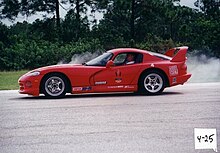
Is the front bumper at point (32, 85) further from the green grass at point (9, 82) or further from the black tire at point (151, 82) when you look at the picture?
the green grass at point (9, 82)

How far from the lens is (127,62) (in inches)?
422

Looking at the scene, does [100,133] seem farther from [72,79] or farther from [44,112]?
[72,79]

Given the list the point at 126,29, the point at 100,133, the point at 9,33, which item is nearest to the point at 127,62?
the point at 100,133

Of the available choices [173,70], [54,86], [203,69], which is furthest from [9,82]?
[203,69]

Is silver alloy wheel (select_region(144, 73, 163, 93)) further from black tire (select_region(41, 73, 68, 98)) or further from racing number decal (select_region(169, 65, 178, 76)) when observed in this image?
black tire (select_region(41, 73, 68, 98))

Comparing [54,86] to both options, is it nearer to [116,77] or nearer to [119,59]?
[116,77]

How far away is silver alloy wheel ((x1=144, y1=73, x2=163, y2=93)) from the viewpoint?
10555 mm

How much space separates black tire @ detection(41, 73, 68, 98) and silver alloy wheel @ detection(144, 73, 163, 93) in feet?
5.79

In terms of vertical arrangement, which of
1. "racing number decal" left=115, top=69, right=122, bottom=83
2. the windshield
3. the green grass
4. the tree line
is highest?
the tree line

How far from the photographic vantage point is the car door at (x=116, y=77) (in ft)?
34.2

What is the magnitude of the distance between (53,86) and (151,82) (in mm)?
2107

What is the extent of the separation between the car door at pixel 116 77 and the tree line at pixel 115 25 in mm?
18376

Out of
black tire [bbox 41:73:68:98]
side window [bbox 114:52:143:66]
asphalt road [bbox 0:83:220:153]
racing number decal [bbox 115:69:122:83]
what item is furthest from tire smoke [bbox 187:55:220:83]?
asphalt road [bbox 0:83:220:153]

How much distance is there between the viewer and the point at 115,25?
3512cm
